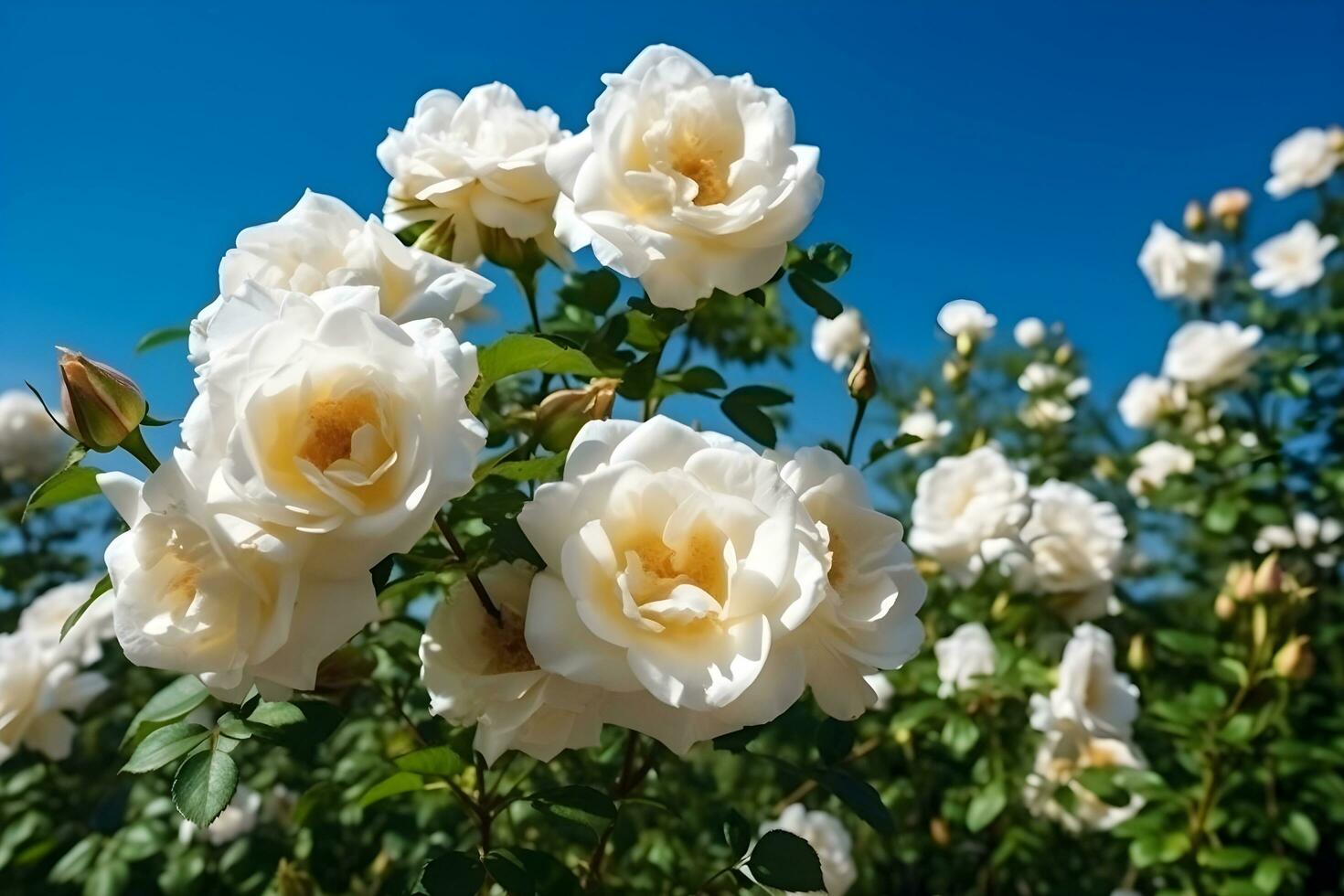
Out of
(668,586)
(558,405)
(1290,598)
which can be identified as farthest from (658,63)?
(1290,598)

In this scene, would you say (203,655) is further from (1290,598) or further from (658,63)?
(1290,598)

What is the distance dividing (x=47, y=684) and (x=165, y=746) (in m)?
0.92

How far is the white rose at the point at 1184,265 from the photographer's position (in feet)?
10.2

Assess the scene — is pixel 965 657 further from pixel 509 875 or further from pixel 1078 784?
pixel 509 875

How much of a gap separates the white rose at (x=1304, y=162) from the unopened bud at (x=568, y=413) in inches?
120

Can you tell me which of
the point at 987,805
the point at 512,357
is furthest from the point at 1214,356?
the point at 512,357

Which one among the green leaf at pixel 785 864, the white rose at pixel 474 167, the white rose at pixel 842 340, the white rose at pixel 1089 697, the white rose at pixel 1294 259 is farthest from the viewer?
the white rose at pixel 842 340

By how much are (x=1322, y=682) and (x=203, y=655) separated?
2491mm

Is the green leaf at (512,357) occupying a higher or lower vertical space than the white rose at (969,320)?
lower

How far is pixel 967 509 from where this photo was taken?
174cm

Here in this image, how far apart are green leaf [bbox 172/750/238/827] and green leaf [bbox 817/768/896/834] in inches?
19.3

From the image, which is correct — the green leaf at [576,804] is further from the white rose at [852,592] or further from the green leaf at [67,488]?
the green leaf at [67,488]

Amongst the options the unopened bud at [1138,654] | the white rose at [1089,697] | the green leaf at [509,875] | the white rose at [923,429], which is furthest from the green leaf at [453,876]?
the white rose at [923,429]

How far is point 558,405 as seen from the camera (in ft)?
2.68
